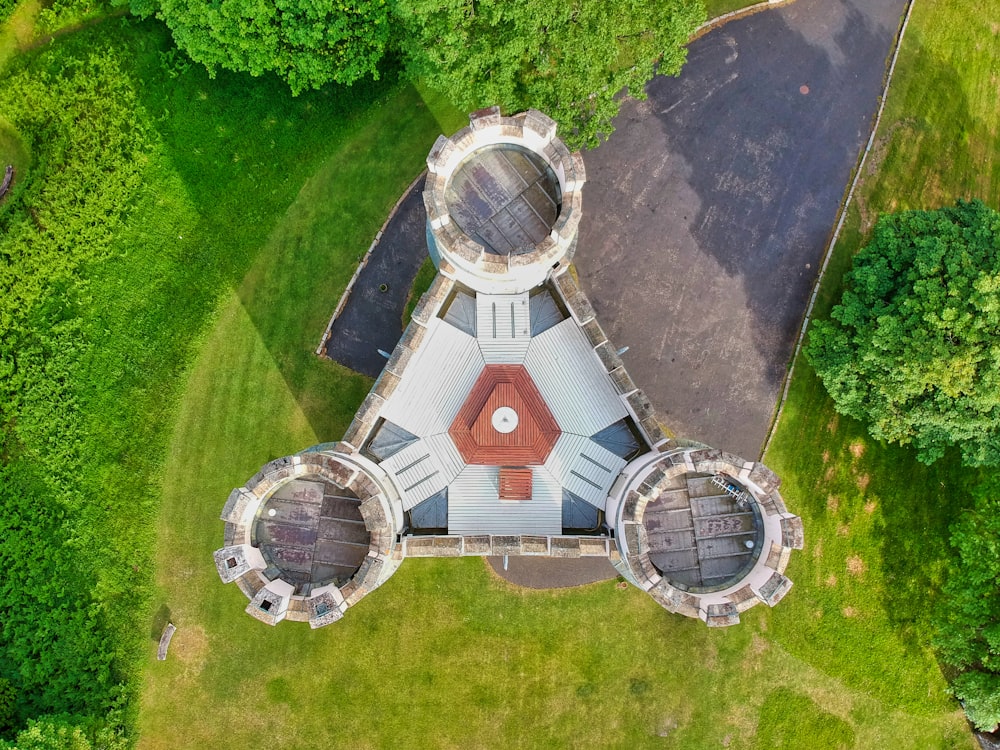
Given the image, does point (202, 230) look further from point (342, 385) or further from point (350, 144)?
point (342, 385)

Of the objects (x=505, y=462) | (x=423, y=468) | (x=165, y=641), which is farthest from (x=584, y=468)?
(x=165, y=641)

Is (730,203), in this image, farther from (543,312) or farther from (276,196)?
(276,196)

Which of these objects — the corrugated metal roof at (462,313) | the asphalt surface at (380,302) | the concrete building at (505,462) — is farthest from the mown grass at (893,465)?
the asphalt surface at (380,302)

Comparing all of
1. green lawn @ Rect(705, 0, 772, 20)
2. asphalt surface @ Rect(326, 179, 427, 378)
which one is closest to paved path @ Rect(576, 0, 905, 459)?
green lawn @ Rect(705, 0, 772, 20)

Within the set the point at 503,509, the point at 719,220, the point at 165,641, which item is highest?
the point at 719,220

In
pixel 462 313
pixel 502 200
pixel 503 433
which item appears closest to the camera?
pixel 503 433

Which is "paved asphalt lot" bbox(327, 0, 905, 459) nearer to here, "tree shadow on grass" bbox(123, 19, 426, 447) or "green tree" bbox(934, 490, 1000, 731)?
"tree shadow on grass" bbox(123, 19, 426, 447)

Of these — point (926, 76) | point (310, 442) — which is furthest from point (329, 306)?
point (926, 76)
